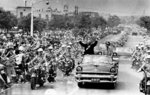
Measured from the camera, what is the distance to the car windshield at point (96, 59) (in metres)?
17.9

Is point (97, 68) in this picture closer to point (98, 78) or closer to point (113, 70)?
point (98, 78)

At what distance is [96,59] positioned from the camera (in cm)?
1833

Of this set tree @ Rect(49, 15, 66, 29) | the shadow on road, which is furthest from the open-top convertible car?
tree @ Rect(49, 15, 66, 29)

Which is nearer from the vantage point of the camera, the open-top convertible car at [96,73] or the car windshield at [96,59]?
the open-top convertible car at [96,73]

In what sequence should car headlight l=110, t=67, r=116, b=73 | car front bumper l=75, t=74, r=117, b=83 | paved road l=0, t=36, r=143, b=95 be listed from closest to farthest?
paved road l=0, t=36, r=143, b=95
car front bumper l=75, t=74, r=117, b=83
car headlight l=110, t=67, r=116, b=73

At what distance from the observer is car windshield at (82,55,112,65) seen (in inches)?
706

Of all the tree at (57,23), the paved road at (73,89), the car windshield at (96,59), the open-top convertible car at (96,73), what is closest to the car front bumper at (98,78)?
the open-top convertible car at (96,73)

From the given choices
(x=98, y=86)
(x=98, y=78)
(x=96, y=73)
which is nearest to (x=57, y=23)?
(x=98, y=86)

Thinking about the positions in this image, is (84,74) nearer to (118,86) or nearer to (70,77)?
(118,86)

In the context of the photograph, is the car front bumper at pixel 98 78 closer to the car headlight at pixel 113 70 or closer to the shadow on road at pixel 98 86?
the car headlight at pixel 113 70

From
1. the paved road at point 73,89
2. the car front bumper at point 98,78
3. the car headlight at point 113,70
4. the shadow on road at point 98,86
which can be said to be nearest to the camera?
the paved road at point 73,89

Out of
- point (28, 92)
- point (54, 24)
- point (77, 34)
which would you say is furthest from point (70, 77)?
point (54, 24)

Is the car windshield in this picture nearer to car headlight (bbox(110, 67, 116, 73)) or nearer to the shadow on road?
car headlight (bbox(110, 67, 116, 73))

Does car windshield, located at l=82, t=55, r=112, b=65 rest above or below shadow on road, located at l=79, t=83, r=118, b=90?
above
